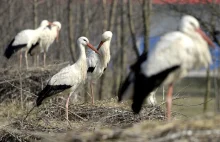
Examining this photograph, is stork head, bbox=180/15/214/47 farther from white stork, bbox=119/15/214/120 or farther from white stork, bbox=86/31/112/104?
white stork, bbox=86/31/112/104

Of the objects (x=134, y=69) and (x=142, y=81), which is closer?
(x=142, y=81)

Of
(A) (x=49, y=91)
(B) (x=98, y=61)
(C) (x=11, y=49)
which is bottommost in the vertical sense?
(A) (x=49, y=91)

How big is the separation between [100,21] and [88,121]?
52.4 feet

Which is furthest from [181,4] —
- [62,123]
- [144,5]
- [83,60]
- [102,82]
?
[62,123]

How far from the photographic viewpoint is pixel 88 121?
9.66 meters

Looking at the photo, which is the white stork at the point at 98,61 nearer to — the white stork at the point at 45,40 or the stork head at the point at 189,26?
the white stork at the point at 45,40

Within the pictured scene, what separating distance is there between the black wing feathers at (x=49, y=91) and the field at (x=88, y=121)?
0.22 metres

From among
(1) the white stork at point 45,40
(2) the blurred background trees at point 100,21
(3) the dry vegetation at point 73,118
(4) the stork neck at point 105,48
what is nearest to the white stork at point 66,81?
(3) the dry vegetation at point 73,118

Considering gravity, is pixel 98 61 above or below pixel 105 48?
below

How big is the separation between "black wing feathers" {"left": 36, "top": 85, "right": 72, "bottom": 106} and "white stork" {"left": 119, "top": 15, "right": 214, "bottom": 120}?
316cm

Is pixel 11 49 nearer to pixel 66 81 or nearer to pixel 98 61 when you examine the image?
pixel 98 61

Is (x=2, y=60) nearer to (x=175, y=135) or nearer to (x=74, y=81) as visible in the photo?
(x=74, y=81)

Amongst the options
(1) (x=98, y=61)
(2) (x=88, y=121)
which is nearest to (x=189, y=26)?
(2) (x=88, y=121)

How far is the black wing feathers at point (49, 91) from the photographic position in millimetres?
10679
